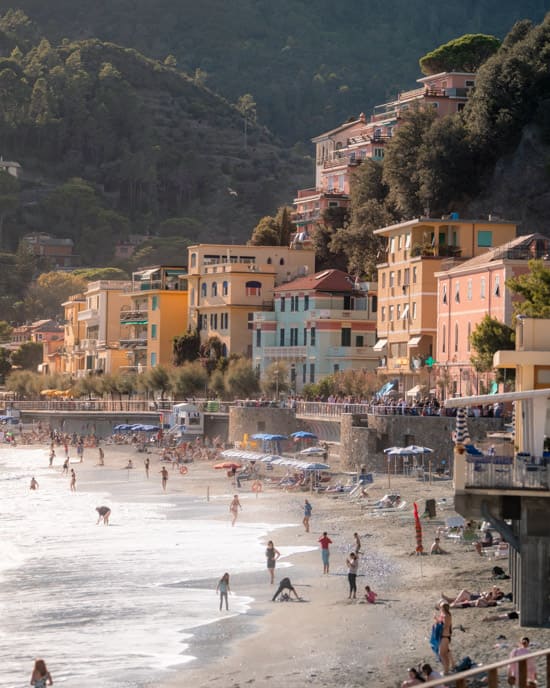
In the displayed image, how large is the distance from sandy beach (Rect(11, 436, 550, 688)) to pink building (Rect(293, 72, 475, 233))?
47219 mm

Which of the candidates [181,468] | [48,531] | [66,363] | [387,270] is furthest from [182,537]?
[66,363]

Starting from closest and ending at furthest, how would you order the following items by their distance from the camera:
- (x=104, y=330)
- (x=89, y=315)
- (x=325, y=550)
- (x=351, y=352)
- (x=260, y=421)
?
1. (x=325, y=550)
2. (x=260, y=421)
3. (x=351, y=352)
4. (x=104, y=330)
5. (x=89, y=315)

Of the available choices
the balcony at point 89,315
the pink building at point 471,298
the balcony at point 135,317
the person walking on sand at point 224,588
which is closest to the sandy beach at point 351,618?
the person walking on sand at point 224,588

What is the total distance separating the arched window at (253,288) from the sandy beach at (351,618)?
145 ft

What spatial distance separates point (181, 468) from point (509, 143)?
1049 inches

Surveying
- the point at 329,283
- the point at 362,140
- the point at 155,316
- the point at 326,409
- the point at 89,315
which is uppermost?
the point at 362,140

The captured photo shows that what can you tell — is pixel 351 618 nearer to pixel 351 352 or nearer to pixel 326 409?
pixel 326 409

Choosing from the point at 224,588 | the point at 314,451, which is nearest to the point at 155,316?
the point at 314,451

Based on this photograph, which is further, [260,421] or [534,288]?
[260,421]

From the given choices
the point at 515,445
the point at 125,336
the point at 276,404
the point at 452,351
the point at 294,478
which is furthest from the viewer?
the point at 125,336

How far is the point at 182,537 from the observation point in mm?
42281

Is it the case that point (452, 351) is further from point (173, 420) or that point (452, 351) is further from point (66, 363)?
point (66, 363)

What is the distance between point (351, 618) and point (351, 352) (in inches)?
2040

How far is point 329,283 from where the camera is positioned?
8212 centimetres
